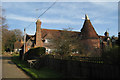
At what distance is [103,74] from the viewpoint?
6379 millimetres

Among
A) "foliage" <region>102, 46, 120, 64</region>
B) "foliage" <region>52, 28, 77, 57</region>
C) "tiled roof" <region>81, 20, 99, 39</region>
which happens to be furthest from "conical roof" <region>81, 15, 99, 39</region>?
"foliage" <region>102, 46, 120, 64</region>

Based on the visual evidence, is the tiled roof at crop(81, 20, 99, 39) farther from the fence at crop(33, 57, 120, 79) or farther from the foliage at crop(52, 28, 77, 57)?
the fence at crop(33, 57, 120, 79)

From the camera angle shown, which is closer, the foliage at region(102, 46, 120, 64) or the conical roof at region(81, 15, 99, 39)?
the foliage at region(102, 46, 120, 64)

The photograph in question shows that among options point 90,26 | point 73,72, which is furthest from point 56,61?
point 90,26

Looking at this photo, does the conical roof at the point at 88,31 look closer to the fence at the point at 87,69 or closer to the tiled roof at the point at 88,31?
the tiled roof at the point at 88,31

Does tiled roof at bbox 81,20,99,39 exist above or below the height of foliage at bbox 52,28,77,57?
above

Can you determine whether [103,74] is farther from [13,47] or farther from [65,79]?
[13,47]

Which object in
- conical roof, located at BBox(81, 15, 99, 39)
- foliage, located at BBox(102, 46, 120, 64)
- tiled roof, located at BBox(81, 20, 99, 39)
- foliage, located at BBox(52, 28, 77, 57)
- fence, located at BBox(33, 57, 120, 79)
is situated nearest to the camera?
fence, located at BBox(33, 57, 120, 79)

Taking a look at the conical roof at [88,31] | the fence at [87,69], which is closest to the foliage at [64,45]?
the fence at [87,69]

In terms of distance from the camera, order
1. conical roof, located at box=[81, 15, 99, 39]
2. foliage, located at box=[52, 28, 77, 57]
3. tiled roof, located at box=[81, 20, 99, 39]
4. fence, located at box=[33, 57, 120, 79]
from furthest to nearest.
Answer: tiled roof, located at box=[81, 20, 99, 39] < conical roof, located at box=[81, 15, 99, 39] < foliage, located at box=[52, 28, 77, 57] < fence, located at box=[33, 57, 120, 79]

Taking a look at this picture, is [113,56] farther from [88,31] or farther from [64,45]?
[88,31]

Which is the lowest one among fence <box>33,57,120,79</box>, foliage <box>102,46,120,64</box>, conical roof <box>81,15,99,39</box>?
fence <box>33,57,120,79</box>

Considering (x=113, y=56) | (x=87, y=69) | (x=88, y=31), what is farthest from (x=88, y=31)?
(x=113, y=56)

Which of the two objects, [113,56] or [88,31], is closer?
[113,56]
